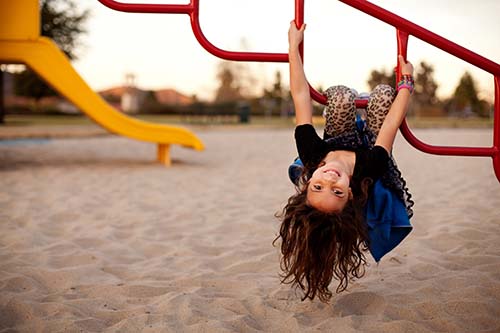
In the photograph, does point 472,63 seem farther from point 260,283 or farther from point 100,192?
point 100,192

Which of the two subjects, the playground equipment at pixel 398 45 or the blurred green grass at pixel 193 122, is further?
the blurred green grass at pixel 193 122

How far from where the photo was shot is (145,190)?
19.3ft

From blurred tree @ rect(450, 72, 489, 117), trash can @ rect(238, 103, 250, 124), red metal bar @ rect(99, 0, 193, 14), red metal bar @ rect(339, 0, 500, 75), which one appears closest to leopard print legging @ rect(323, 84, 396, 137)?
red metal bar @ rect(339, 0, 500, 75)

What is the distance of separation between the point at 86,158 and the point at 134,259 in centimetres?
587

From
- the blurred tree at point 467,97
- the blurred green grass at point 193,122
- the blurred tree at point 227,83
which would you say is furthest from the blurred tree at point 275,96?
the blurred tree at point 467,97

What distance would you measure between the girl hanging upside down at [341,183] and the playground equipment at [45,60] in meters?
4.37

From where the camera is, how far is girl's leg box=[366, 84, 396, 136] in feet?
7.87

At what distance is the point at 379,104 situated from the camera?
2.40m

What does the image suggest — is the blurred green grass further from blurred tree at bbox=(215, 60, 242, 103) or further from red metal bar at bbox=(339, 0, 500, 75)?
red metal bar at bbox=(339, 0, 500, 75)

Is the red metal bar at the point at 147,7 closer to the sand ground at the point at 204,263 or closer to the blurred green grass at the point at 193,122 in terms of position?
the sand ground at the point at 204,263

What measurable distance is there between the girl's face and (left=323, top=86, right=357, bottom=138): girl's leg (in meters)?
0.31

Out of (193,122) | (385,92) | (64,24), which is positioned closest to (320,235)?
(385,92)

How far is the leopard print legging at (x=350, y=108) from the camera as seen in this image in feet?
7.89

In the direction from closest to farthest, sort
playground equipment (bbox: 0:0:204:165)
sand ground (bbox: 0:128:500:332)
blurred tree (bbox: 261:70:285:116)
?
sand ground (bbox: 0:128:500:332) < playground equipment (bbox: 0:0:204:165) < blurred tree (bbox: 261:70:285:116)
